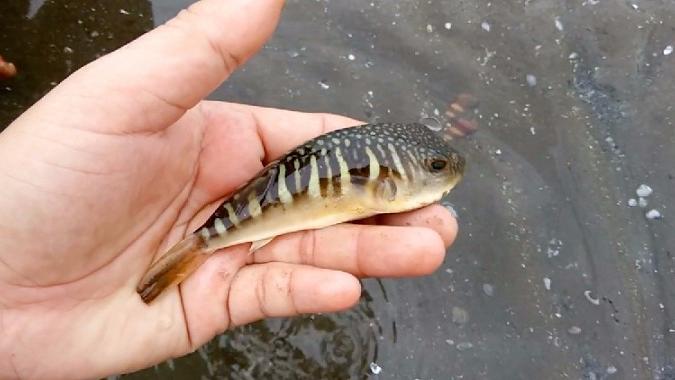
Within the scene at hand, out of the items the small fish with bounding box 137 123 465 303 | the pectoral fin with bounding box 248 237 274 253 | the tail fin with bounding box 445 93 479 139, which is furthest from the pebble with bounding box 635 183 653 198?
the pectoral fin with bounding box 248 237 274 253

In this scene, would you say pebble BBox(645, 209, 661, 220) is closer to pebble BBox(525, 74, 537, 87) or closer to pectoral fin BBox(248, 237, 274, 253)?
pebble BBox(525, 74, 537, 87)

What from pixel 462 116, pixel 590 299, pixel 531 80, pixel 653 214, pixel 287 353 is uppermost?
pixel 531 80

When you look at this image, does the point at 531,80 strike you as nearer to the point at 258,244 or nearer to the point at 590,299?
the point at 590,299

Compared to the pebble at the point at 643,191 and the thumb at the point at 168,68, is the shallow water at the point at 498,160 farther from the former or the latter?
the thumb at the point at 168,68

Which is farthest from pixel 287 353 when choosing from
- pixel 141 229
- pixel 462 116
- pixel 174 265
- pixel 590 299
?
pixel 462 116

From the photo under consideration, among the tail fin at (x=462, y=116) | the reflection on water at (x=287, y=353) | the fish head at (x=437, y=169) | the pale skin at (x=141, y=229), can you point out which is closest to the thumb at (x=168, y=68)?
the pale skin at (x=141, y=229)

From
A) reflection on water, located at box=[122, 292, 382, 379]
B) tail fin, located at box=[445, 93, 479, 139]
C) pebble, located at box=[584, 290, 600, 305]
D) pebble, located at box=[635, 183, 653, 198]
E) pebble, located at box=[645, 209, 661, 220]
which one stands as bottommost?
reflection on water, located at box=[122, 292, 382, 379]
